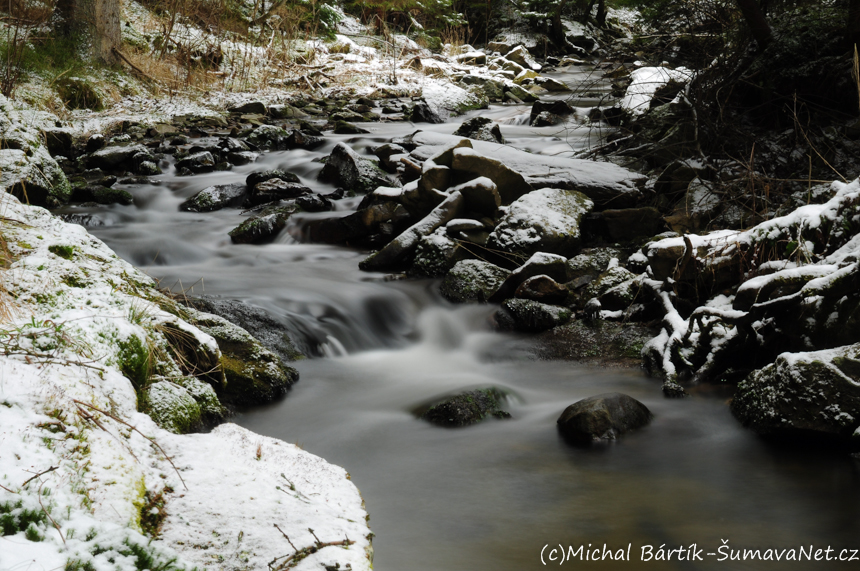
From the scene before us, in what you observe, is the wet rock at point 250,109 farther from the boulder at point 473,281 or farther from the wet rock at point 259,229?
the boulder at point 473,281

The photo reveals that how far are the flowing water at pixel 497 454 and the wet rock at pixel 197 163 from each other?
13.9 ft

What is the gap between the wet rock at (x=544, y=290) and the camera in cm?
571

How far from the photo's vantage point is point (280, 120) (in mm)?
13633

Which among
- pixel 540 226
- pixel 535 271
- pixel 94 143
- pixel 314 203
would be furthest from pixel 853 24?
pixel 94 143

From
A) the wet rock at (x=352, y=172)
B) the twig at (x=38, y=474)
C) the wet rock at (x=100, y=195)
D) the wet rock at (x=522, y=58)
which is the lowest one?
the wet rock at (x=100, y=195)

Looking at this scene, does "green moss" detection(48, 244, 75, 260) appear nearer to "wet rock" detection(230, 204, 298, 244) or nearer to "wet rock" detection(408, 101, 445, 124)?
"wet rock" detection(230, 204, 298, 244)

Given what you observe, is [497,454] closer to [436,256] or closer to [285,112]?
[436,256]

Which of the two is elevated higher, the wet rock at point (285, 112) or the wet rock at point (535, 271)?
the wet rock at point (285, 112)

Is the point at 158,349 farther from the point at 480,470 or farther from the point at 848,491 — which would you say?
the point at 848,491

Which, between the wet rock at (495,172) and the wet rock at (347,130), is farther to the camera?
the wet rock at (347,130)

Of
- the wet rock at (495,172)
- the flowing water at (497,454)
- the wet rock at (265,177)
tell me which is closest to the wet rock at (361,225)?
the wet rock at (495,172)

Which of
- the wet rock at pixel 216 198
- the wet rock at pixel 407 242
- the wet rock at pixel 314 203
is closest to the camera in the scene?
the wet rock at pixel 407 242

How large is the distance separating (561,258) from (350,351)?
213 cm

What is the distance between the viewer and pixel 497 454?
11.7 feet
